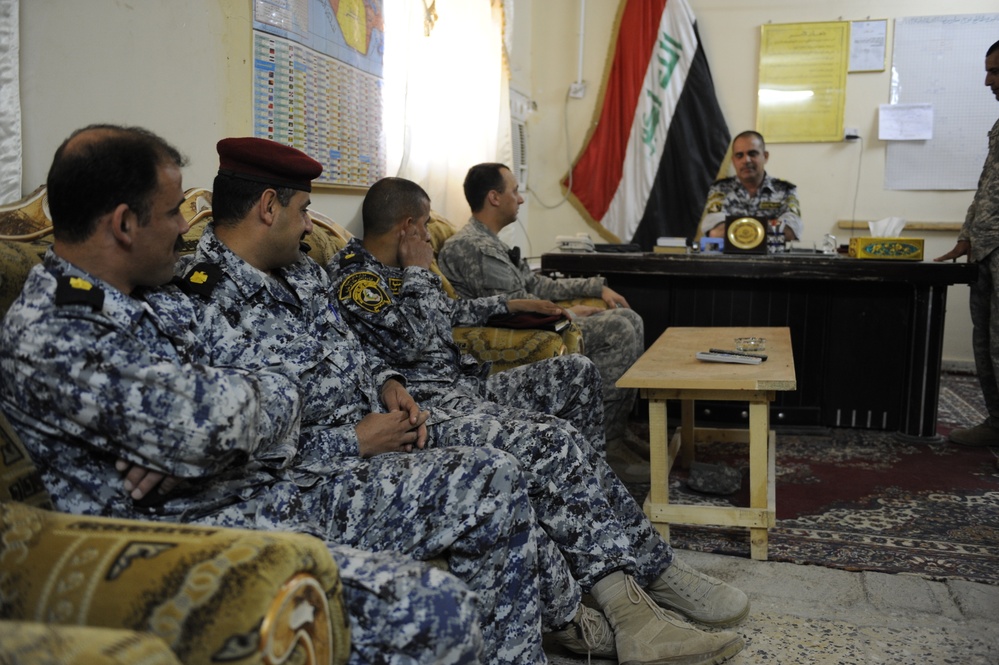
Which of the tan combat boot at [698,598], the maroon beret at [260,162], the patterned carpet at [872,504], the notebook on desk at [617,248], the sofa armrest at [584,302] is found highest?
the maroon beret at [260,162]

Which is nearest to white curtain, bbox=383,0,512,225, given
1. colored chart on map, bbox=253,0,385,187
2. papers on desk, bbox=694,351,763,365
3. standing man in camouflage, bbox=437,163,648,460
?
colored chart on map, bbox=253,0,385,187

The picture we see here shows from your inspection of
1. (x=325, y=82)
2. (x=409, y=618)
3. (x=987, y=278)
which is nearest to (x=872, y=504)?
(x=987, y=278)

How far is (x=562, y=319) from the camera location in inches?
103

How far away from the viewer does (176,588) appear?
85cm

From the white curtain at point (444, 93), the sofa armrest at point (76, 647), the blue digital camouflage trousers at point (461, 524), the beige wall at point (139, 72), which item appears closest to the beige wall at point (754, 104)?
the white curtain at point (444, 93)

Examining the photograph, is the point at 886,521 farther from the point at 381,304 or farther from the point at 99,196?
the point at 99,196

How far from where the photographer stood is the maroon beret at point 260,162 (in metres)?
1.55

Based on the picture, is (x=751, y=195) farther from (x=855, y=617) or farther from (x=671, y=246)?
(x=855, y=617)

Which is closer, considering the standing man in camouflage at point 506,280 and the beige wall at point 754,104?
the standing man in camouflage at point 506,280

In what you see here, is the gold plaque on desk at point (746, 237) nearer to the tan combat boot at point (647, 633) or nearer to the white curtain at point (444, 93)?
the white curtain at point (444, 93)

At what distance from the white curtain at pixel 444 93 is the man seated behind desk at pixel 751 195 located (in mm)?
1122

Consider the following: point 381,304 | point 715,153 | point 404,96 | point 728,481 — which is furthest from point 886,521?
point 715,153

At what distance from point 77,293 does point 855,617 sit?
1.67 meters

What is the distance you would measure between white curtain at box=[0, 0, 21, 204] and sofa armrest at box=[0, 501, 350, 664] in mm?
836
